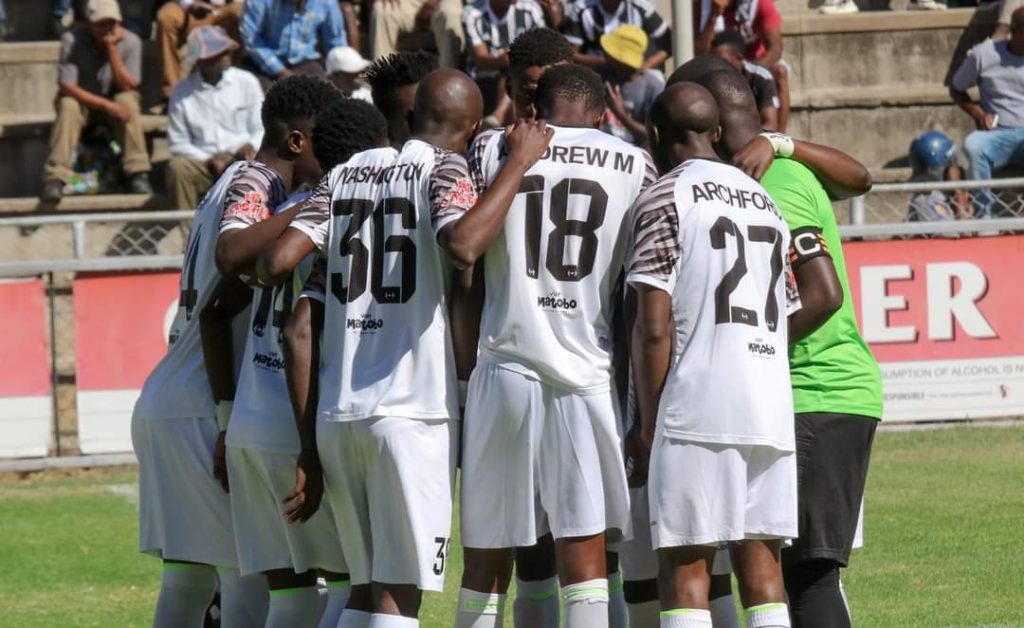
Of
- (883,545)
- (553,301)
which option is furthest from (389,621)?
(883,545)

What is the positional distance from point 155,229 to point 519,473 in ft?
27.3

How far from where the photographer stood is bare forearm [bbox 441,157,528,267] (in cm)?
523

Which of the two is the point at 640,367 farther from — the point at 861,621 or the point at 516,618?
the point at 861,621

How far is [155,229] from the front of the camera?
1330 centimetres

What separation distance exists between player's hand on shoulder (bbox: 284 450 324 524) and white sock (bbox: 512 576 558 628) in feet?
3.12

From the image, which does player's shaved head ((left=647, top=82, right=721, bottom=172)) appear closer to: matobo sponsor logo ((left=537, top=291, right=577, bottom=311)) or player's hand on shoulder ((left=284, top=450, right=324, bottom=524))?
matobo sponsor logo ((left=537, top=291, right=577, bottom=311))

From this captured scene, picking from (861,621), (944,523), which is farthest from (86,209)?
(861,621)

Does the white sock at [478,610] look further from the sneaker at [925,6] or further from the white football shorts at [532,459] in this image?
the sneaker at [925,6]

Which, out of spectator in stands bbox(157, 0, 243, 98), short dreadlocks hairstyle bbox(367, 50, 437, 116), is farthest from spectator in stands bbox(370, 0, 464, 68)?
short dreadlocks hairstyle bbox(367, 50, 437, 116)

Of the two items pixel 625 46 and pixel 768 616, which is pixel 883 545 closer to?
pixel 768 616

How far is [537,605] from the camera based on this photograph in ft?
19.8

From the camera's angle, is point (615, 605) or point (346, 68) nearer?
point (615, 605)

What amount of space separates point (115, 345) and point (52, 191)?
3791mm

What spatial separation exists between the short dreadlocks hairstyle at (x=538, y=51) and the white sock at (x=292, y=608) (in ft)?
6.83
